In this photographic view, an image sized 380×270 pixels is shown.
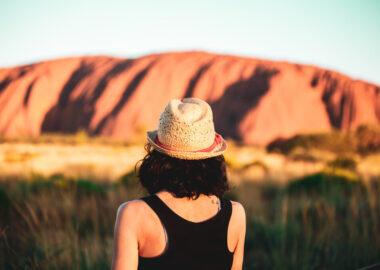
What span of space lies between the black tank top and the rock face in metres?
32.4

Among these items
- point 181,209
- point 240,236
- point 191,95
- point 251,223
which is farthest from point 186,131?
point 191,95

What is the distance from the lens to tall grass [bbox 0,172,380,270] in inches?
114

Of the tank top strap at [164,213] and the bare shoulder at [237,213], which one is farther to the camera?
the bare shoulder at [237,213]

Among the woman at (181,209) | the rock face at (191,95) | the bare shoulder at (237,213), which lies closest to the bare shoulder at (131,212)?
the woman at (181,209)

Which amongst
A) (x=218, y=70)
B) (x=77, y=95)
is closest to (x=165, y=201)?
(x=218, y=70)

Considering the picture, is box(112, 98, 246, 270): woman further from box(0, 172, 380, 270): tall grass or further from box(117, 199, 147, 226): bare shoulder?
box(0, 172, 380, 270): tall grass

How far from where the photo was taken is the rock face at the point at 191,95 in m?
35.6

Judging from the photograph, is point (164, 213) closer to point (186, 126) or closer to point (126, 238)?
point (126, 238)

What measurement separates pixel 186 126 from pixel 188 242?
456 millimetres

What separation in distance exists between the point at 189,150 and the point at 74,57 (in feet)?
171

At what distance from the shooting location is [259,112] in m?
34.7

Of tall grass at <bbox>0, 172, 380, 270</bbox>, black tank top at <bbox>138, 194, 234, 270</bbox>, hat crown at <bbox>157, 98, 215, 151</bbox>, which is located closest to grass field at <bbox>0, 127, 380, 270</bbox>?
tall grass at <bbox>0, 172, 380, 270</bbox>

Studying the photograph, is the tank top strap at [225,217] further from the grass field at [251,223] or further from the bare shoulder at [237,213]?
the grass field at [251,223]

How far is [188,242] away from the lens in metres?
1.13
